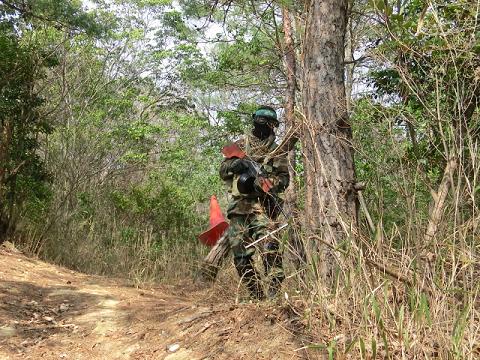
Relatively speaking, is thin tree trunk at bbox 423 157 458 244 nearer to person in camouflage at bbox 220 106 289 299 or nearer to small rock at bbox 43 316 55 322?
person in camouflage at bbox 220 106 289 299

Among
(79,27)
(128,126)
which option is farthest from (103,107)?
(79,27)

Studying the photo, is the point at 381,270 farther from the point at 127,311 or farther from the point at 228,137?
the point at 228,137

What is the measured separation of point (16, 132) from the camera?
7.79 m

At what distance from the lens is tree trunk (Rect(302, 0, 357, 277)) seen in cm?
353

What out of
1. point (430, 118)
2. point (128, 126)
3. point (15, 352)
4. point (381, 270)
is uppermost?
point (128, 126)

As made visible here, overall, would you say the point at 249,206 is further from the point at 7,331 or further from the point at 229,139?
the point at 229,139

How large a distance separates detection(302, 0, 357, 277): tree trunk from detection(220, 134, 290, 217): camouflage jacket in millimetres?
909

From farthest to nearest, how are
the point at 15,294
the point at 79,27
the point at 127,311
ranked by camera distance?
1. the point at 79,27
2. the point at 15,294
3. the point at 127,311

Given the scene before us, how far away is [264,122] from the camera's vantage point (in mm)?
4824

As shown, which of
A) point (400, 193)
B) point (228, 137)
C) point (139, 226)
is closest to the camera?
point (400, 193)

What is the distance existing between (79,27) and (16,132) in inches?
72.3

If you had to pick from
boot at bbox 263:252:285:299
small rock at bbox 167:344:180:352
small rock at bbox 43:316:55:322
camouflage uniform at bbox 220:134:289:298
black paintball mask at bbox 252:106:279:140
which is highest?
black paintball mask at bbox 252:106:279:140

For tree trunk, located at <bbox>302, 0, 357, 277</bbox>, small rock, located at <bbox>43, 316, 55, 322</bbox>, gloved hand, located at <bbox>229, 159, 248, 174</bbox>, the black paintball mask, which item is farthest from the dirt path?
the black paintball mask

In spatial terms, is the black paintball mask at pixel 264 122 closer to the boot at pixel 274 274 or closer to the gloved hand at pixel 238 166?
the gloved hand at pixel 238 166
